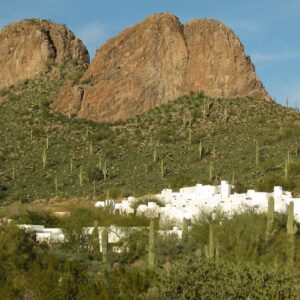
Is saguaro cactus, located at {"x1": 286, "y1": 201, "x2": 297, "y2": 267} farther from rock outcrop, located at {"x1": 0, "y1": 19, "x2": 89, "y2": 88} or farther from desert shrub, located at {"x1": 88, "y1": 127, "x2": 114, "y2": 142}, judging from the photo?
rock outcrop, located at {"x1": 0, "y1": 19, "x2": 89, "y2": 88}

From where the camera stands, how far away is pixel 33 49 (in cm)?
8425

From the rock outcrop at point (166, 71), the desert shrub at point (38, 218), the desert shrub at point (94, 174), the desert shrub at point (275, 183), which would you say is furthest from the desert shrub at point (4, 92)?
the desert shrub at point (38, 218)

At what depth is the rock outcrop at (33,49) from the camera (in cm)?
8344

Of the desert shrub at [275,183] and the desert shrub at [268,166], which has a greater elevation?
the desert shrub at [268,166]

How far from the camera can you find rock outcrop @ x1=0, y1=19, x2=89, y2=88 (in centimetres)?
8344

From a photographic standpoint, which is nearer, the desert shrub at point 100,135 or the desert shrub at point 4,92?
the desert shrub at point 100,135

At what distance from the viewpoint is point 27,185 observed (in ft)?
185

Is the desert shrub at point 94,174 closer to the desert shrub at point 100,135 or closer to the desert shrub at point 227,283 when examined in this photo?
the desert shrub at point 100,135

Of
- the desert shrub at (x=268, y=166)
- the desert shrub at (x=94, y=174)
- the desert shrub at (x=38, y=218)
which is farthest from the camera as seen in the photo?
the desert shrub at (x=94, y=174)

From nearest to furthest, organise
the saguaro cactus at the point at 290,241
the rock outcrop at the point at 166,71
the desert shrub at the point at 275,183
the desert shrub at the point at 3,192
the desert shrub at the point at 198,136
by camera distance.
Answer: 1. the saguaro cactus at the point at 290,241
2. the desert shrub at the point at 275,183
3. the desert shrub at the point at 3,192
4. the desert shrub at the point at 198,136
5. the rock outcrop at the point at 166,71

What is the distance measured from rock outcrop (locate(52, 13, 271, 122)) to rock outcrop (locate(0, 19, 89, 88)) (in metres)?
11.1

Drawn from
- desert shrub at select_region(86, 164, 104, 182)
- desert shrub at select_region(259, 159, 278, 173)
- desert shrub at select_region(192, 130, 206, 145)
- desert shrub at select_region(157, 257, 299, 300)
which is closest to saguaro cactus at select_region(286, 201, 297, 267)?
desert shrub at select_region(157, 257, 299, 300)

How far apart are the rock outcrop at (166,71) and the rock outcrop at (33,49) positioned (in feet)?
36.4

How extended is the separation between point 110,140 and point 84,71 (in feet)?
62.6
